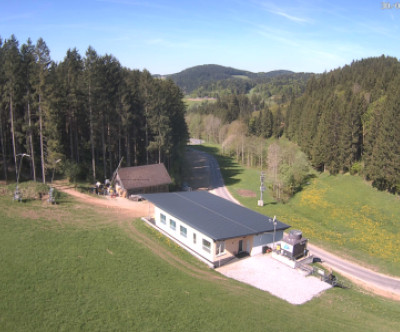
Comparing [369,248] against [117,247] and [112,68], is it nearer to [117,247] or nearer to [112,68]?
[117,247]

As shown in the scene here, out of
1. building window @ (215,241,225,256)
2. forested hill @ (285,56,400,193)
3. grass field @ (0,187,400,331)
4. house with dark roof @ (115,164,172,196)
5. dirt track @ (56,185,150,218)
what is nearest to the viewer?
grass field @ (0,187,400,331)

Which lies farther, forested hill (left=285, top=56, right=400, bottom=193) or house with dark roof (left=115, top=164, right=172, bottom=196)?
forested hill (left=285, top=56, right=400, bottom=193)

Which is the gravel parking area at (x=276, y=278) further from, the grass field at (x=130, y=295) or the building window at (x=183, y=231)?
the building window at (x=183, y=231)

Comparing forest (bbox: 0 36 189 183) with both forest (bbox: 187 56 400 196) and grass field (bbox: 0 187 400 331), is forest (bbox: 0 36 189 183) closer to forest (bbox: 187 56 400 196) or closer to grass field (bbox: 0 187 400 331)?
grass field (bbox: 0 187 400 331)

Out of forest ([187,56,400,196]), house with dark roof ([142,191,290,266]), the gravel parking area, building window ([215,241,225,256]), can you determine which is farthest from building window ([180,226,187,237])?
forest ([187,56,400,196])

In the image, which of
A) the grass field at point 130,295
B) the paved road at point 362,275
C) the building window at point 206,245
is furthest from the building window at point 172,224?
the paved road at point 362,275
